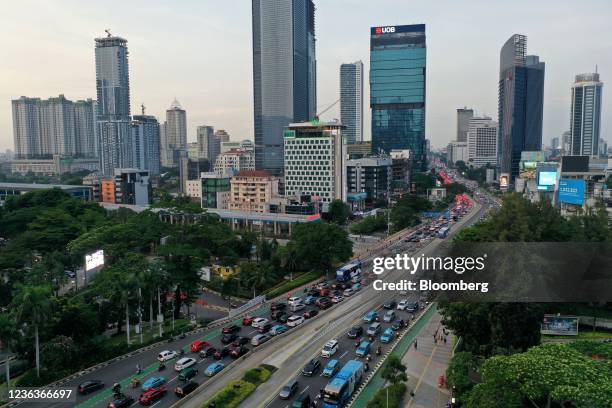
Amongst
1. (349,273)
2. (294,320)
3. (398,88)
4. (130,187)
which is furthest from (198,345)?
(398,88)

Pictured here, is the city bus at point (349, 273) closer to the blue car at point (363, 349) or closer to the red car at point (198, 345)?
the blue car at point (363, 349)

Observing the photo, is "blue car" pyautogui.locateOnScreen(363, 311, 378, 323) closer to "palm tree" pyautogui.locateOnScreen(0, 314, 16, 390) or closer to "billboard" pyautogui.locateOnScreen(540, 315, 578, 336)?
"billboard" pyautogui.locateOnScreen(540, 315, 578, 336)

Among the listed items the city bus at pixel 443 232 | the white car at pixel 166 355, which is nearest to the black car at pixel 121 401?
the white car at pixel 166 355

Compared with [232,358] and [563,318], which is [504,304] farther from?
[232,358]

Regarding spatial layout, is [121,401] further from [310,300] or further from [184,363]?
[310,300]

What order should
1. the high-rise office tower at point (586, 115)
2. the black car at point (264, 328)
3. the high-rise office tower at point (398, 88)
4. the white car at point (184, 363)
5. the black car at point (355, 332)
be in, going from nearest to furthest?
1. the white car at point (184, 363)
2. the black car at point (355, 332)
3. the black car at point (264, 328)
4. the high-rise office tower at point (398, 88)
5. the high-rise office tower at point (586, 115)

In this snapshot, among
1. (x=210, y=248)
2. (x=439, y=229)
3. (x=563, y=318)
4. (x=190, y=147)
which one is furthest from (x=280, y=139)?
(x=190, y=147)

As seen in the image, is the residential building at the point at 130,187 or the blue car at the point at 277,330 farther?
the residential building at the point at 130,187

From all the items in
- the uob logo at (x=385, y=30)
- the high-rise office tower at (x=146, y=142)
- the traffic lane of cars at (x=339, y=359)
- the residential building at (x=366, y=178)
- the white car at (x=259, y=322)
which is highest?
the uob logo at (x=385, y=30)
